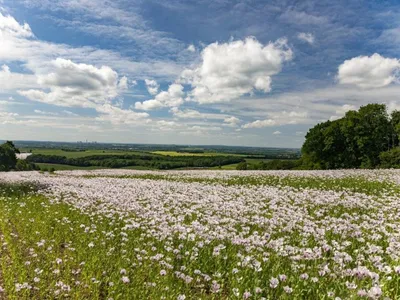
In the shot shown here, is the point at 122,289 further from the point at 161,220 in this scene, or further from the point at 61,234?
the point at 61,234

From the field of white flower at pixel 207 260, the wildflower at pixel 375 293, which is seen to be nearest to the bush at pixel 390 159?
the field of white flower at pixel 207 260

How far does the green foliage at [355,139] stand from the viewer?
57281 mm

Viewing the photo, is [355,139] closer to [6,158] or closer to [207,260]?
[207,260]

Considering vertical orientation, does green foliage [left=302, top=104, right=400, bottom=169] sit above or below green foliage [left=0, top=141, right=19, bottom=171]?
above

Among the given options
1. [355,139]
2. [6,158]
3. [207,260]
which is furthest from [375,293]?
[6,158]

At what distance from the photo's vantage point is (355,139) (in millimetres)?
57688

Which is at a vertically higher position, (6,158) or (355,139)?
(355,139)

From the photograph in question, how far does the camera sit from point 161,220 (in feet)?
32.2

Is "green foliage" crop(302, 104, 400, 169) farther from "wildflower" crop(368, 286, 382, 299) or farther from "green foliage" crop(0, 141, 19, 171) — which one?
"green foliage" crop(0, 141, 19, 171)

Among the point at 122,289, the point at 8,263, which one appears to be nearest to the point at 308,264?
the point at 122,289

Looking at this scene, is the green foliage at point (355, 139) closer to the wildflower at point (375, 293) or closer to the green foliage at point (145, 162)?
the green foliage at point (145, 162)

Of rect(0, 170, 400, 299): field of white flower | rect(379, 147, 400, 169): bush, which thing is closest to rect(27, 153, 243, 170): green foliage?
rect(379, 147, 400, 169): bush

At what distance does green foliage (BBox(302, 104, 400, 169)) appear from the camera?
57281 millimetres

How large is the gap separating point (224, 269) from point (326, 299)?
2322mm
